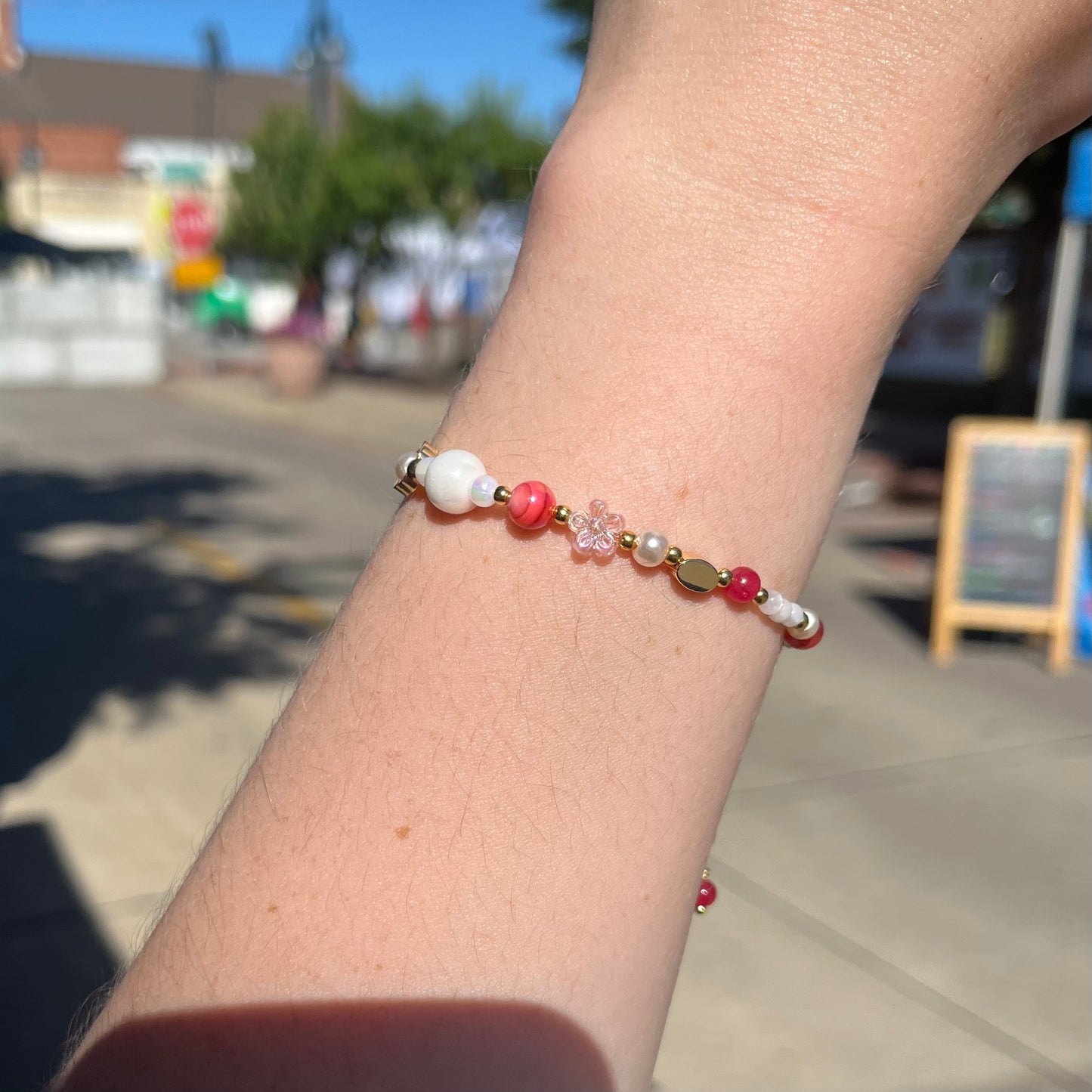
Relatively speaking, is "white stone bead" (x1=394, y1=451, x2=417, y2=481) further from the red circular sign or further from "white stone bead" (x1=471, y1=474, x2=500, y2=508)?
the red circular sign

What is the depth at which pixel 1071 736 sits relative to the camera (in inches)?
211

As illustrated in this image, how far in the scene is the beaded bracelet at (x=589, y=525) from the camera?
28.7 inches

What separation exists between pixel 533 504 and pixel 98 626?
20.9ft

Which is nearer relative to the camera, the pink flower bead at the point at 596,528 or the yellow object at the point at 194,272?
the pink flower bead at the point at 596,528

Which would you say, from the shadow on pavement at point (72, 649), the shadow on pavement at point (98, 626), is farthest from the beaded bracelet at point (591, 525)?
the shadow on pavement at point (98, 626)

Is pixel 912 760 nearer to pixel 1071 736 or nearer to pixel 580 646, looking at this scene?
pixel 1071 736

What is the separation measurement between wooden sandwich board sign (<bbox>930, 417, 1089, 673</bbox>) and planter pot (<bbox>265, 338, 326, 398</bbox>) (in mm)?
14304

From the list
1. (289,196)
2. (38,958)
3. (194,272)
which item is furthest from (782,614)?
(289,196)

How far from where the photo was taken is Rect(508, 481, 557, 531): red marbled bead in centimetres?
73

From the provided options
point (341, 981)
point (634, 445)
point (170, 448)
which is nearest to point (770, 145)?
point (634, 445)

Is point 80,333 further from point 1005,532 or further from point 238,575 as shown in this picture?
point 1005,532

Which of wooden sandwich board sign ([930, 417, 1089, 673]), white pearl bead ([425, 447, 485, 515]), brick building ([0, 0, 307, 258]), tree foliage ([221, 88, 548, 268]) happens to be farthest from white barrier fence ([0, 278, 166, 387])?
white pearl bead ([425, 447, 485, 515])

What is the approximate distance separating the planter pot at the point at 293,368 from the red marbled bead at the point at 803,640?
62.0ft

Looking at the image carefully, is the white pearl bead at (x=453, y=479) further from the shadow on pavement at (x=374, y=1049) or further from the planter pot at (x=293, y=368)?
the planter pot at (x=293, y=368)
